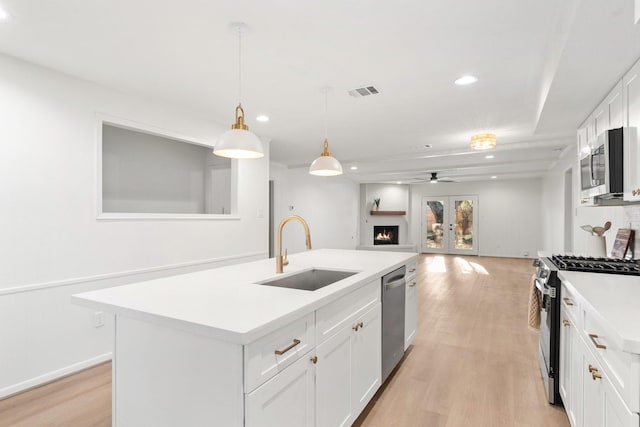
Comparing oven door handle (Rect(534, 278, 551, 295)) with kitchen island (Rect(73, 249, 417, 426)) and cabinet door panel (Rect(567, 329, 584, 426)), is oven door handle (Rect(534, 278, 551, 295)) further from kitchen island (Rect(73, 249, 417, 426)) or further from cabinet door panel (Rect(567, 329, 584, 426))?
kitchen island (Rect(73, 249, 417, 426))

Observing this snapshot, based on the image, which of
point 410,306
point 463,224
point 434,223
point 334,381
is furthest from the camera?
point 434,223

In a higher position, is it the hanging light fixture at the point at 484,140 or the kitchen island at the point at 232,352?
the hanging light fixture at the point at 484,140

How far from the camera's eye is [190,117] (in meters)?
3.88

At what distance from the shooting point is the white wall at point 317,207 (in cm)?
781

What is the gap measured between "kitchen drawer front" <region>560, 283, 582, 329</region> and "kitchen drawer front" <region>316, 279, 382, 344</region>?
1.10m

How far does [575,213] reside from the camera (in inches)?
202

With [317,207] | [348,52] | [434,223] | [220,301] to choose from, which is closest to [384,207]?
[434,223]

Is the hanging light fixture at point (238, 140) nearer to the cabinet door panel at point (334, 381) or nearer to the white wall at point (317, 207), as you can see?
Answer: the cabinet door panel at point (334, 381)

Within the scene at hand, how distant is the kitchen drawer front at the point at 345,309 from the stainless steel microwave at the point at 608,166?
1661 mm

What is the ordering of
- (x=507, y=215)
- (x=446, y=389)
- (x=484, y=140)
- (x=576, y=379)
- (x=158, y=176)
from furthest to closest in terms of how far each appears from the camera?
(x=507, y=215) < (x=158, y=176) < (x=484, y=140) < (x=446, y=389) < (x=576, y=379)

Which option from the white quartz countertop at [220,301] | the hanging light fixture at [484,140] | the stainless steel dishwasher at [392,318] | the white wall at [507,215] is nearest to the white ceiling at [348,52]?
the hanging light fixture at [484,140]

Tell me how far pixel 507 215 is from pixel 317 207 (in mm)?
6086

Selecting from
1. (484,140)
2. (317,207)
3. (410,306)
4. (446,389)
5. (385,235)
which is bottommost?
(446,389)

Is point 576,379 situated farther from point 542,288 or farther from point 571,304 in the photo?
point 542,288
